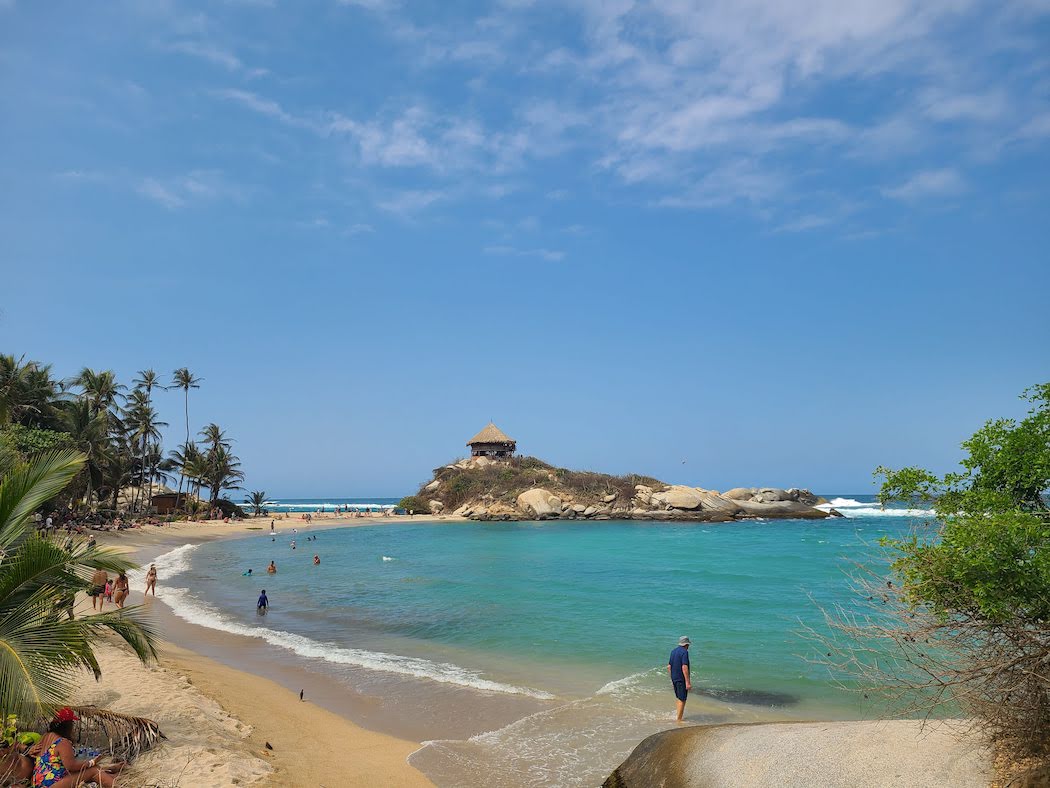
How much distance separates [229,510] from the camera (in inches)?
2977

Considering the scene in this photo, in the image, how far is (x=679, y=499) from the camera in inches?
2911

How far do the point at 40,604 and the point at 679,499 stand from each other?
72372mm

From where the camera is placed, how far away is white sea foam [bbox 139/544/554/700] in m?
13.7

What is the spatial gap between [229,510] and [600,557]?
181 feet

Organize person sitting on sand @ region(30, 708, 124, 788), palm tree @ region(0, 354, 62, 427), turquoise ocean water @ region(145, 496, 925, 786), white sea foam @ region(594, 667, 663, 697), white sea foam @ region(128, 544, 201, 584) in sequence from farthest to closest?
palm tree @ region(0, 354, 62, 427), white sea foam @ region(128, 544, 201, 584), white sea foam @ region(594, 667, 663, 697), turquoise ocean water @ region(145, 496, 925, 786), person sitting on sand @ region(30, 708, 124, 788)

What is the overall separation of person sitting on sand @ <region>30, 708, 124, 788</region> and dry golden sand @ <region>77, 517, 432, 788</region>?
49 cm

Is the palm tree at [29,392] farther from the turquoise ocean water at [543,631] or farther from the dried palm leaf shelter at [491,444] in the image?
the dried palm leaf shelter at [491,444]

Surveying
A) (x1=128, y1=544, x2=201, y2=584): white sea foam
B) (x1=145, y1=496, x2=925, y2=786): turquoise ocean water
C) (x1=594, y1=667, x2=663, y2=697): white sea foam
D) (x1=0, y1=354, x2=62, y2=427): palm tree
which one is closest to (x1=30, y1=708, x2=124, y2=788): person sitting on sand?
(x1=145, y1=496, x2=925, y2=786): turquoise ocean water

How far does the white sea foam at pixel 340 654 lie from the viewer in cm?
1374

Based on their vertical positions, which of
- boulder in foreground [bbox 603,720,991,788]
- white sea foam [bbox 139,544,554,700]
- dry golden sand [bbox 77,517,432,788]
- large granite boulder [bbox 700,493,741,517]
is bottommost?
large granite boulder [bbox 700,493,741,517]

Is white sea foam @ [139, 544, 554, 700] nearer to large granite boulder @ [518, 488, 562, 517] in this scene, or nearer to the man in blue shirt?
the man in blue shirt

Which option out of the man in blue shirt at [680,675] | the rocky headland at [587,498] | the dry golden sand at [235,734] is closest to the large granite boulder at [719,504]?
the rocky headland at [587,498]

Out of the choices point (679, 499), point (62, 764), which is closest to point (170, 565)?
point (62, 764)

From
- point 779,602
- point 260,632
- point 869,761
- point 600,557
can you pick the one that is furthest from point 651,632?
point 600,557
